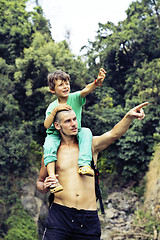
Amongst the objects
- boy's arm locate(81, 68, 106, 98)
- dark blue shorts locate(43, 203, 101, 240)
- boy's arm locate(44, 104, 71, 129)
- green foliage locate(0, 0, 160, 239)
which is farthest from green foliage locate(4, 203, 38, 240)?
boy's arm locate(81, 68, 106, 98)

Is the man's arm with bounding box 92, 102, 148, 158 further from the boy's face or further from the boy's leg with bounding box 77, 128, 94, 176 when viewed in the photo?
the boy's face

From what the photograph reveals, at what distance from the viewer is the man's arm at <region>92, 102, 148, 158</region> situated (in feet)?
8.43

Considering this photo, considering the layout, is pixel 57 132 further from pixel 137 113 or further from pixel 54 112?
pixel 137 113

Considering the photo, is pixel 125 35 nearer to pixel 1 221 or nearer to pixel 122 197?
pixel 122 197

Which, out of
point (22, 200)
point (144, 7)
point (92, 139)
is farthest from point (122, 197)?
point (92, 139)

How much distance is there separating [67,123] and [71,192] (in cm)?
64

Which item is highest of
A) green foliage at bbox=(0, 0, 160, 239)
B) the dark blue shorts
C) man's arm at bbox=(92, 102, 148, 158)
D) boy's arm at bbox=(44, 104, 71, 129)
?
A: green foliage at bbox=(0, 0, 160, 239)

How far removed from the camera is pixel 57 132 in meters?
2.90

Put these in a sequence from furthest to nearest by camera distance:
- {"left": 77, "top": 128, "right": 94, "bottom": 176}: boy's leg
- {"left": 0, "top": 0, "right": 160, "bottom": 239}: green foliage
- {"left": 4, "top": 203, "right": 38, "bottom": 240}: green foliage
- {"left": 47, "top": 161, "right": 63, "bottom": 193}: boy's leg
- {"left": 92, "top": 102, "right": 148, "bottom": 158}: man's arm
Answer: {"left": 0, "top": 0, "right": 160, "bottom": 239}: green foliage < {"left": 4, "top": 203, "right": 38, "bottom": 240}: green foliage < {"left": 92, "top": 102, "right": 148, "bottom": 158}: man's arm < {"left": 77, "top": 128, "right": 94, "bottom": 176}: boy's leg < {"left": 47, "top": 161, "right": 63, "bottom": 193}: boy's leg

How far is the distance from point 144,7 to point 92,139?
53.6ft

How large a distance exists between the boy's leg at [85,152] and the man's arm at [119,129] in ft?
0.40

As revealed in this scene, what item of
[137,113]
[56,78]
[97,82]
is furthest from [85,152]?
[56,78]

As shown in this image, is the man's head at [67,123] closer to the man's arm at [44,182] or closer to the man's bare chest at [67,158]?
the man's bare chest at [67,158]

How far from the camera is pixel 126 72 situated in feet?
57.4
